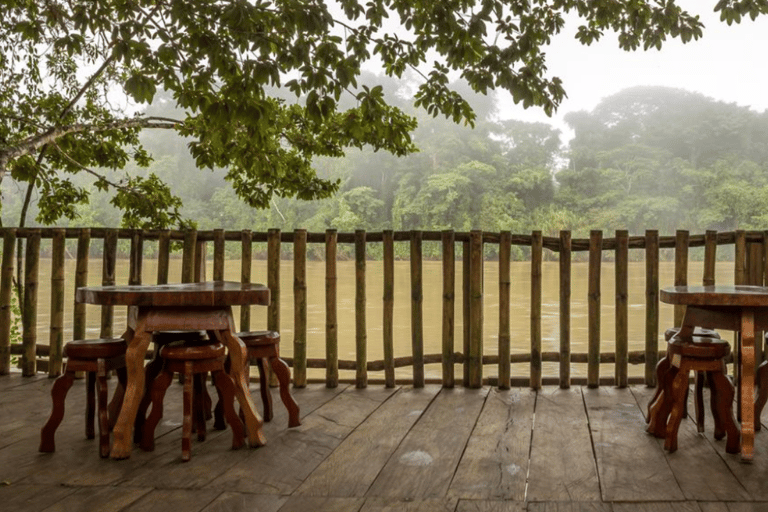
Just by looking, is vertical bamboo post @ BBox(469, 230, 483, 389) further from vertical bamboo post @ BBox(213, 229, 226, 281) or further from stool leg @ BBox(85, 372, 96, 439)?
stool leg @ BBox(85, 372, 96, 439)

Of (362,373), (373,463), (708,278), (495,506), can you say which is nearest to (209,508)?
(373,463)

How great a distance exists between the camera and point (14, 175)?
22.9 ft

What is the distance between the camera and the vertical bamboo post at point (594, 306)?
512cm

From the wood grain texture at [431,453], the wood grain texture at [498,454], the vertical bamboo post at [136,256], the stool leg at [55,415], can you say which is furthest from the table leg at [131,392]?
the vertical bamboo post at [136,256]

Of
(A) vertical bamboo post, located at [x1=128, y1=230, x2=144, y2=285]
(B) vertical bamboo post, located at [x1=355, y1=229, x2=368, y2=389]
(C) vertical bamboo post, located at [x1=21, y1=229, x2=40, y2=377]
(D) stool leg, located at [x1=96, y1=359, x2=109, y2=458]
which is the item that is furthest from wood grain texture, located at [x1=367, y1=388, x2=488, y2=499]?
(C) vertical bamboo post, located at [x1=21, y1=229, x2=40, y2=377]

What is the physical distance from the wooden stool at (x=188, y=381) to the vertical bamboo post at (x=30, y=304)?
2.63 metres

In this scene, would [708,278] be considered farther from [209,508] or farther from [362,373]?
[209,508]

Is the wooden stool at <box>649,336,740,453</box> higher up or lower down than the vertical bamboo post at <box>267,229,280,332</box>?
lower down

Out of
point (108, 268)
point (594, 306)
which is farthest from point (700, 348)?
point (108, 268)

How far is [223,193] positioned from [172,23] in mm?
44659

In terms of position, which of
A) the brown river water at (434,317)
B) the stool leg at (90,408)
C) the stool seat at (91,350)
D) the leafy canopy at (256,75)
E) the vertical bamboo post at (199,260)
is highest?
the leafy canopy at (256,75)

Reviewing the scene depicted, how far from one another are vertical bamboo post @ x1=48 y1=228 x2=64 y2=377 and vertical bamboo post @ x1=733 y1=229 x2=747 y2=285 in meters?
5.26

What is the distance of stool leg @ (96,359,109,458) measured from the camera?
3373mm

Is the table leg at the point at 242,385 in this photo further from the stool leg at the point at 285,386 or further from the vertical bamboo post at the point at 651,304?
the vertical bamboo post at the point at 651,304
